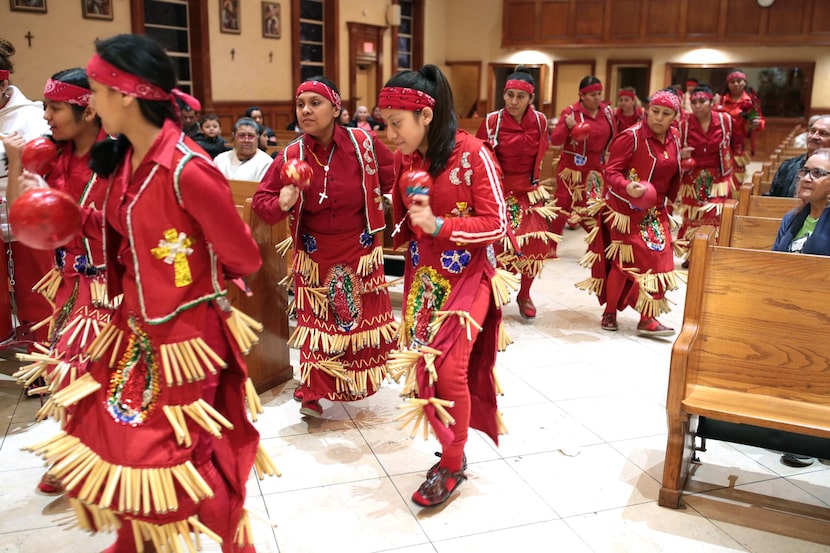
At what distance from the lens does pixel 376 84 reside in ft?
50.1

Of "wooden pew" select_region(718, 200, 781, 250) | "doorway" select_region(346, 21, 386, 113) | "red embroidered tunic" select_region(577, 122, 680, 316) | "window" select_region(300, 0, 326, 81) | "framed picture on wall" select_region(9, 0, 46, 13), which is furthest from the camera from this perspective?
"doorway" select_region(346, 21, 386, 113)

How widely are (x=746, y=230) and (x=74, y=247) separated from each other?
3.02 m

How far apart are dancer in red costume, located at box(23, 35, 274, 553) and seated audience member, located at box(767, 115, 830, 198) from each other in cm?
363

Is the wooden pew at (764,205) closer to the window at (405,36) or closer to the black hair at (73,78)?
the black hair at (73,78)

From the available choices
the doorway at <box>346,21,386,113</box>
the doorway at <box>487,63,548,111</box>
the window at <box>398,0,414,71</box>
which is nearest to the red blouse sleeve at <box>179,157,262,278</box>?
the doorway at <box>346,21,386,113</box>

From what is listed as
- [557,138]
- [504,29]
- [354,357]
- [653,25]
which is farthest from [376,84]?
[354,357]

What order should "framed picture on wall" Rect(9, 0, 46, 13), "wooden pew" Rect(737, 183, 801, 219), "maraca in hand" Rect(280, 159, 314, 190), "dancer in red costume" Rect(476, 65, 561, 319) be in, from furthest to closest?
"framed picture on wall" Rect(9, 0, 46, 13), "dancer in red costume" Rect(476, 65, 561, 319), "wooden pew" Rect(737, 183, 801, 219), "maraca in hand" Rect(280, 159, 314, 190)

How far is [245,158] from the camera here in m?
4.96

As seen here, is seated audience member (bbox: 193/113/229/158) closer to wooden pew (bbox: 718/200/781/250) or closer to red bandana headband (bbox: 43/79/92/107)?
red bandana headband (bbox: 43/79/92/107)

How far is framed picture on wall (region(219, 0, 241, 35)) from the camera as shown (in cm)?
1151

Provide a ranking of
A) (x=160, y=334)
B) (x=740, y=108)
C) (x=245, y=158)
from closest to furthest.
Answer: (x=160, y=334), (x=245, y=158), (x=740, y=108)

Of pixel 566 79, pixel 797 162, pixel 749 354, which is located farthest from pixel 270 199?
pixel 566 79

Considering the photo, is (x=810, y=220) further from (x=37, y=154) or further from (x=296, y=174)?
(x=37, y=154)

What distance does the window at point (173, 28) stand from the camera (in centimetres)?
→ 1060
